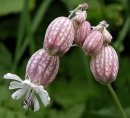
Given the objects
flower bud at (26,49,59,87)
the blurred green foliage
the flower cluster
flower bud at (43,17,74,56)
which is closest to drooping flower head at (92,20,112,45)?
the flower cluster

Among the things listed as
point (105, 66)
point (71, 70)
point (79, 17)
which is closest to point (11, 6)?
point (71, 70)

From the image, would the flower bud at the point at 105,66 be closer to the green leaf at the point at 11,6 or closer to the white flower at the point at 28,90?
the white flower at the point at 28,90

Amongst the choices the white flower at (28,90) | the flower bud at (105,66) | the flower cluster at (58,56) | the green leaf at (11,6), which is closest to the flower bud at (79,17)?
the flower cluster at (58,56)

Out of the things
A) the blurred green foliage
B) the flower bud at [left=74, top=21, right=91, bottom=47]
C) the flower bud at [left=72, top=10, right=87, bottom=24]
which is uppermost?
the flower bud at [left=72, top=10, right=87, bottom=24]

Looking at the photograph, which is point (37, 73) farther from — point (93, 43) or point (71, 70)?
point (71, 70)

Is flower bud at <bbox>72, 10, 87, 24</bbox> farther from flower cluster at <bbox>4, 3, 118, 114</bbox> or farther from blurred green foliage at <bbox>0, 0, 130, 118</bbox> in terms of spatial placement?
blurred green foliage at <bbox>0, 0, 130, 118</bbox>
